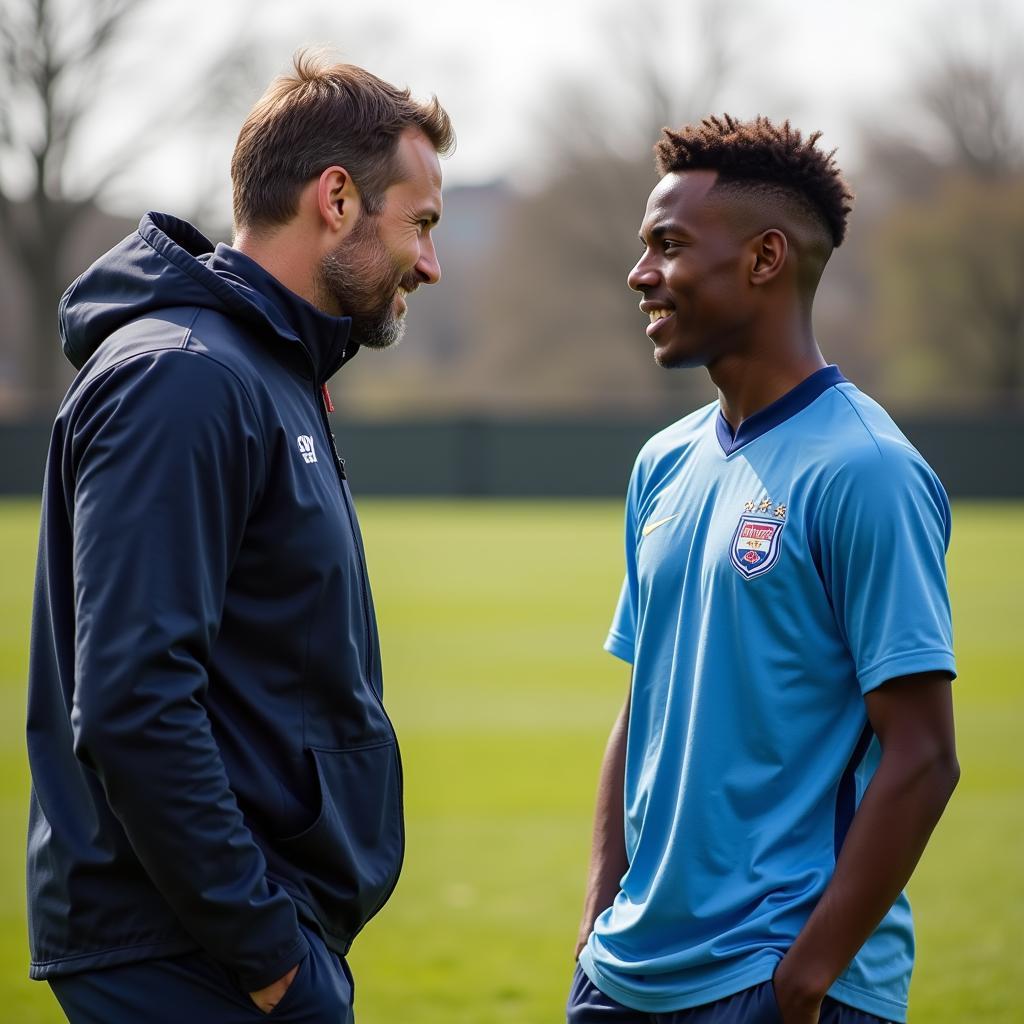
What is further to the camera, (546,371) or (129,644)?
(546,371)

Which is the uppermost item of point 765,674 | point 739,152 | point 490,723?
point 739,152

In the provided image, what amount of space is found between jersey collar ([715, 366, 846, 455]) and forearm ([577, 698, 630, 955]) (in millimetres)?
594

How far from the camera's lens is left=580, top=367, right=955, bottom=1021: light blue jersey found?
7.82ft

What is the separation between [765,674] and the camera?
250 centimetres

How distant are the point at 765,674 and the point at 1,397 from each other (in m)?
45.6

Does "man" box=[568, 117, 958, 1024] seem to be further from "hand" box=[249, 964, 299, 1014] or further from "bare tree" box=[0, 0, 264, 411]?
"bare tree" box=[0, 0, 264, 411]

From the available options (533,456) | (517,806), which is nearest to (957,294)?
(533,456)

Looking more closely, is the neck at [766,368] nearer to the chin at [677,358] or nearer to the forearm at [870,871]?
the chin at [677,358]

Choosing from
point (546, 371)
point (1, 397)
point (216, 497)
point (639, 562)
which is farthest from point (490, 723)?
point (546, 371)

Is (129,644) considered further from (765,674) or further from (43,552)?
(765,674)

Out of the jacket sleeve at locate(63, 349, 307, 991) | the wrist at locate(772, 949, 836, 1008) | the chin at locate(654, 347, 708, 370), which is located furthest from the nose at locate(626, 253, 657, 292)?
the wrist at locate(772, 949, 836, 1008)

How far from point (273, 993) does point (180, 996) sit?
0.15 m

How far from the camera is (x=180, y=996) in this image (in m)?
2.32

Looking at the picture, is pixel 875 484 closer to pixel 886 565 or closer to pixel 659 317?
pixel 886 565
